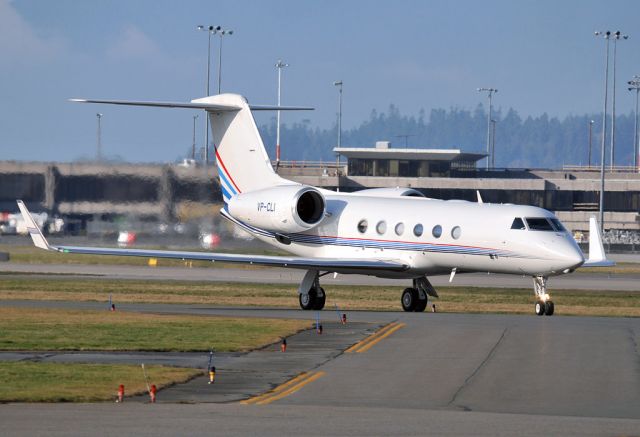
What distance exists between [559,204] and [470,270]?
249 feet

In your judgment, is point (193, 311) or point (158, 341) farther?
point (193, 311)

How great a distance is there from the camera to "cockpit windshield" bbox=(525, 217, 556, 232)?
35.3 meters

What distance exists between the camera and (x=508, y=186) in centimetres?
10888

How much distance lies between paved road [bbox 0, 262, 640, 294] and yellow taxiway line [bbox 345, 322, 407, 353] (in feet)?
67.0

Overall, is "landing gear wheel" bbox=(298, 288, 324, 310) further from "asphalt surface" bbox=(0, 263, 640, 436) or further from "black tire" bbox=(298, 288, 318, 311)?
"asphalt surface" bbox=(0, 263, 640, 436)

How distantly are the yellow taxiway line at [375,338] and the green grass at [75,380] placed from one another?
478 cm

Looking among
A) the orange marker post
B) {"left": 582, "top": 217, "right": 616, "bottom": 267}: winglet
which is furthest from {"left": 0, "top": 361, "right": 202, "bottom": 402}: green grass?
{"left": 582, "top": 217, "right": 616, "bottom": 267}: winglet

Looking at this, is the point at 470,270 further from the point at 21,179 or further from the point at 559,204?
the point at 559,204

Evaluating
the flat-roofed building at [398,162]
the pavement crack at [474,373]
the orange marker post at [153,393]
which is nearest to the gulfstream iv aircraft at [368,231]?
the pavement crack at [474,373]

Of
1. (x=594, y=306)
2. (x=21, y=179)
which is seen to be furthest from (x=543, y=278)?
(x=21, y=179)

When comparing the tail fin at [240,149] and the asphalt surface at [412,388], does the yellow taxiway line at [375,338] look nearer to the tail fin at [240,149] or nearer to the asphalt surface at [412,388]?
the asphalt surface at [412,388]

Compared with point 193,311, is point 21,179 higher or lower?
higher

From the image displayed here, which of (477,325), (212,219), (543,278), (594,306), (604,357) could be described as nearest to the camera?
(604,357)

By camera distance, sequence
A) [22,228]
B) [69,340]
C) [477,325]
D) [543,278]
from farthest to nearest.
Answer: [22,228] → [543,278] → [477,325] → [69,340]
